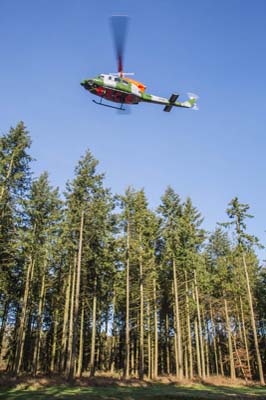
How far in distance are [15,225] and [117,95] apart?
1024 cm

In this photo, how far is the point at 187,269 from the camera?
27328mm

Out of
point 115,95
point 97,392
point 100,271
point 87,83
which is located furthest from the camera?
point 100,271

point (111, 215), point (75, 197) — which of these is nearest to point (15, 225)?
point (75, 197)

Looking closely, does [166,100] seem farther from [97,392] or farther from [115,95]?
[97,392]

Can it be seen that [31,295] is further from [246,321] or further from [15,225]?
[246,321]

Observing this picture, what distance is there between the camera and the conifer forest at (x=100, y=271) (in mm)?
19344

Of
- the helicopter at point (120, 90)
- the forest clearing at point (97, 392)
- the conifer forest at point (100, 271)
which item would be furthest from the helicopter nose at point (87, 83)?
the forest clearing at point (97, 392)

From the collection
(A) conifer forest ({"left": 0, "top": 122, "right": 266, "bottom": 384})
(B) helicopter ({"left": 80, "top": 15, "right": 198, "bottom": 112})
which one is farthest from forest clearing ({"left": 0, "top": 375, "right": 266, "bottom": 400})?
(B) helicopter ({"left": 80, "top": 15, "right": 198, "bottom": 112})

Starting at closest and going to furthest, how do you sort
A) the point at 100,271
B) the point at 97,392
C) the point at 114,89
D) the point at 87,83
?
the point at 97,392
the point at 87,83
the point at 114,89
the point at 100,271

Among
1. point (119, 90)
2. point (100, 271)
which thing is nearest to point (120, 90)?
point (119, 90)

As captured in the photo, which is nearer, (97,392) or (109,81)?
(97,392)

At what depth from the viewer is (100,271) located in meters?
24.0

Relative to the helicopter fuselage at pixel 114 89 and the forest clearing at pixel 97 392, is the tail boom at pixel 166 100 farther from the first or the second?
the forest clearing at pixel 97 392

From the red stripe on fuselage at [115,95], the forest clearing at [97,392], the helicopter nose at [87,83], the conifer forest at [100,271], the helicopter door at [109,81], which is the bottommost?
the forest clearing at [97,392]
